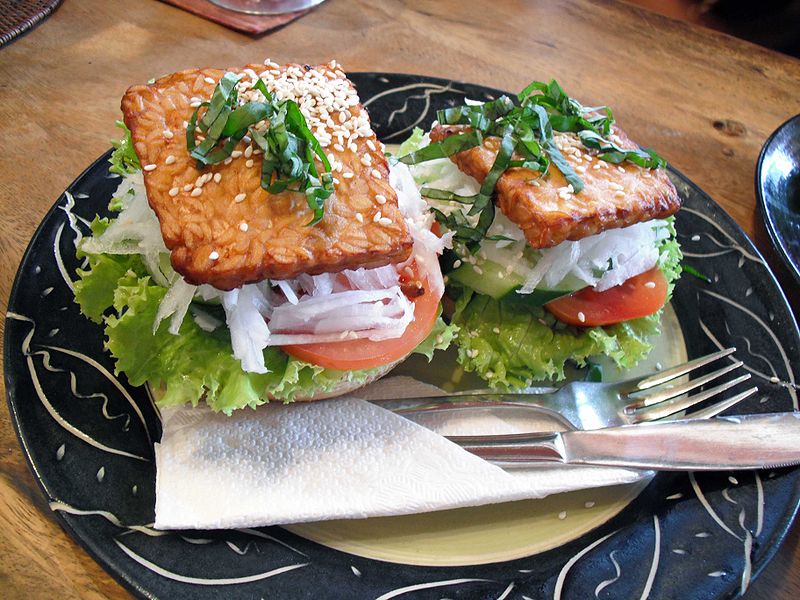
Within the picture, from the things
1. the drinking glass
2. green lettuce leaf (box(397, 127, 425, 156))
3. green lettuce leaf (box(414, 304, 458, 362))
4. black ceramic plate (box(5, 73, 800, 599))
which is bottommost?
black ceramic plate (box(5, 73, 800, 599))

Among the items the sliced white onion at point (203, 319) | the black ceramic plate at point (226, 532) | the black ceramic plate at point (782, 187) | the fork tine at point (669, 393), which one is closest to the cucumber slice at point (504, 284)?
the fork tine at point (669, 393)

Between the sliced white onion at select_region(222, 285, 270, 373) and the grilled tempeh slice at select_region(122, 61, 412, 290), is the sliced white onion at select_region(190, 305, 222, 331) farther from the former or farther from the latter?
the grilled tempeh slice at select_region(122, 61, 412, 290)

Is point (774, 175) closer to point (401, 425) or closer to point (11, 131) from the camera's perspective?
point (401, 425)

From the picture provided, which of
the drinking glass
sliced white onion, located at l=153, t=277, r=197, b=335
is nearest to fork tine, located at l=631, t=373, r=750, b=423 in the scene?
sliced white onion, located at l=153, t=277, r=197, b=335

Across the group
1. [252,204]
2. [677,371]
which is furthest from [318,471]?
[677,371]

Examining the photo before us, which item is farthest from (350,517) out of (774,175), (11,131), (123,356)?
(774,175)
